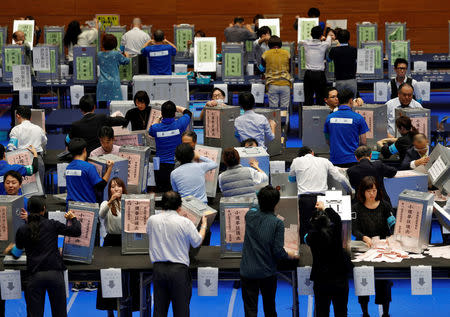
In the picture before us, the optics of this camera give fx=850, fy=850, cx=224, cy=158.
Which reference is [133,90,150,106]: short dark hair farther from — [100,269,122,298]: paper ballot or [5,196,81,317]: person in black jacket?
[100,269,122,298]: paper ballot

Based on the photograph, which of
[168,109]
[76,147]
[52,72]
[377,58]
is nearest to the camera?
[76,147]

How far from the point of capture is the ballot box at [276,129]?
963cm

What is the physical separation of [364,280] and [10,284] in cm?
258

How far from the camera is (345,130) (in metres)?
8.82

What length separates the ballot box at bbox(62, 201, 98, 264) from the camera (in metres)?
6.32

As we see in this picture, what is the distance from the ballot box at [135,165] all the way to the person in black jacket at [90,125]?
78 cm

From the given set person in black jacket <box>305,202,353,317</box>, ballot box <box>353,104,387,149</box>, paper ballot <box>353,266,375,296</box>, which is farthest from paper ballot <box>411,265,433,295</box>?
ballot box <box>353,104,387,149</box>

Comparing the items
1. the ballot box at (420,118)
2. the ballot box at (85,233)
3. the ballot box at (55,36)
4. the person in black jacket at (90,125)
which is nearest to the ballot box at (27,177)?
the person in black jacket at (90,125)

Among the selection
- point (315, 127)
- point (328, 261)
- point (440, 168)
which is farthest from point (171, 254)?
point (315, 127)

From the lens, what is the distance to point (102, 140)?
809 centimetres

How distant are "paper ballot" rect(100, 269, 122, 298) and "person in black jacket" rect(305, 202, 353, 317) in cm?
140

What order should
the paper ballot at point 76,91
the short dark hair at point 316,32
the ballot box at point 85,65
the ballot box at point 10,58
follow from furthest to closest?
the ballot box at point 10,58, the ballot box at point 85,65, the short dark hair at point 316,32, the paper ballot at point 76,91

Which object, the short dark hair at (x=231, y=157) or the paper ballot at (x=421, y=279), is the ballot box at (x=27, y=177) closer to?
the short dark hair at (x=231, y=157)

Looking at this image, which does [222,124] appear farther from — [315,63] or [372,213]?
[315,63]
